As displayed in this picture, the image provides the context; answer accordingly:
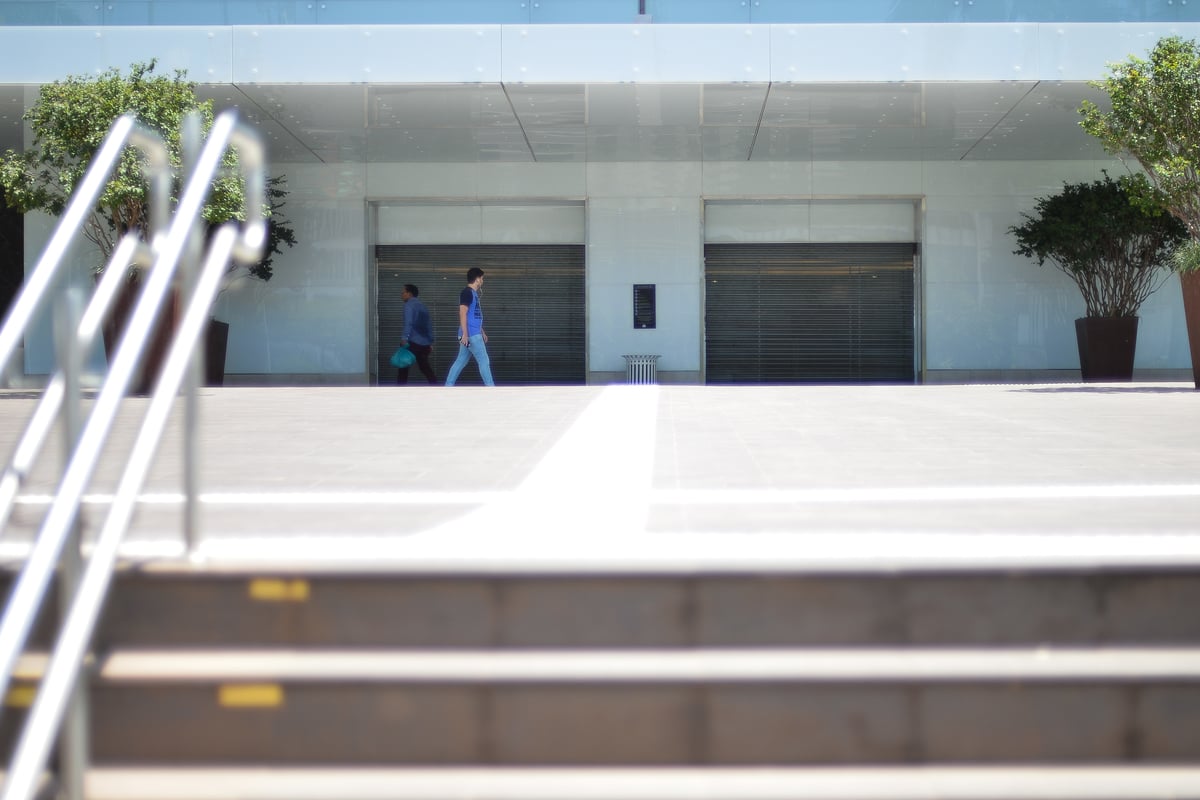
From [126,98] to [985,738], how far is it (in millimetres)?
12383

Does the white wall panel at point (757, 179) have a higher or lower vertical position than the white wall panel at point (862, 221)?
higher

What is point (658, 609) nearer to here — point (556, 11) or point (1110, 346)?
point (556, 11)

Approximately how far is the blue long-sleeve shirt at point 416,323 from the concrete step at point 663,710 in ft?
48.0

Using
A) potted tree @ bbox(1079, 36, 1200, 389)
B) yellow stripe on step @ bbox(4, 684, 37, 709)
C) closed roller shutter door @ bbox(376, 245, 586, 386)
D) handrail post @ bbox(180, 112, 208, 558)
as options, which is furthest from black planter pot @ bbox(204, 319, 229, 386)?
yellow stripe on step @ bbox(4, 684, 37, 709)

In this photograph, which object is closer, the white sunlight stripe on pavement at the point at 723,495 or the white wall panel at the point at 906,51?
the white sunlight stripe on pavement at the point at 723,495

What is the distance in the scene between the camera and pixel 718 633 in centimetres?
247

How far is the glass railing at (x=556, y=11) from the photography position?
1511 cm

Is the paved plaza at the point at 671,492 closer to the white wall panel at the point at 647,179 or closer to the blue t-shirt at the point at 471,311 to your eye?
the blue t-shirt at the point at 471,311

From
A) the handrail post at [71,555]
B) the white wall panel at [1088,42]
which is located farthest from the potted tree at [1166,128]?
the handrail post at [71,555]

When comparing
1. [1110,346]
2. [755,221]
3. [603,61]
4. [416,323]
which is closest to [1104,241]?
[1110,346]

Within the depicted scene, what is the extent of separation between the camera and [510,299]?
66.3 feet

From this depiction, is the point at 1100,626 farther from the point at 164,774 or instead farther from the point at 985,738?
the point at 164,774

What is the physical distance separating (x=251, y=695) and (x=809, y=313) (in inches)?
737

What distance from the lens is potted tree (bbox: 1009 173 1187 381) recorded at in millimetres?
16594
